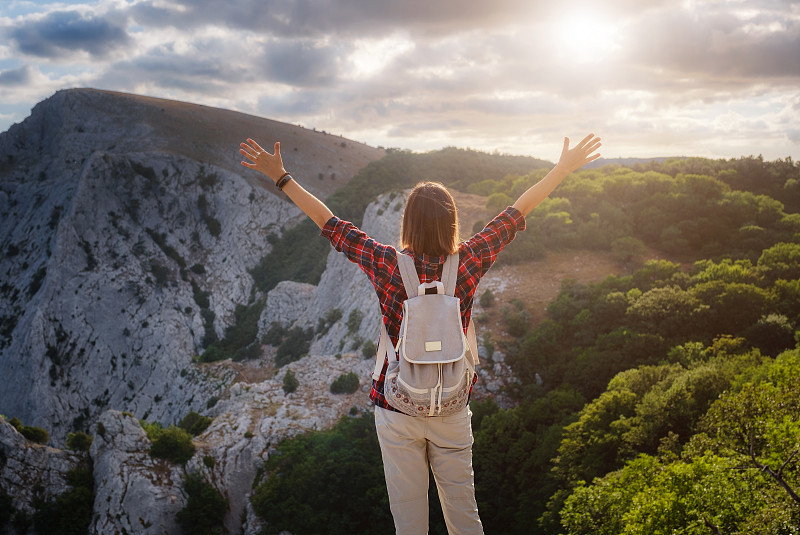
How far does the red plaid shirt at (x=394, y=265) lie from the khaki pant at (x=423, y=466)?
207 mm

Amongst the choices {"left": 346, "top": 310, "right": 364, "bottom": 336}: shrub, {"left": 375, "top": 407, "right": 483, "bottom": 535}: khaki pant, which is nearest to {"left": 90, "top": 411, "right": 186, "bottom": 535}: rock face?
{"left": 346, "top": 310, "right": 364, "bottom": 336}: shrub

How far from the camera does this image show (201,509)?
16.5 metres

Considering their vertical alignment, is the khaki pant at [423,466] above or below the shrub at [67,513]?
above

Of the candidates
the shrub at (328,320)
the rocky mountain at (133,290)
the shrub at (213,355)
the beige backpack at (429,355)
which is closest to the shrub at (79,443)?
the rocky mountain at (133,290)

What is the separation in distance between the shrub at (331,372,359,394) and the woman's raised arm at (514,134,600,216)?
17.4m

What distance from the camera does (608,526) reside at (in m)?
8.73

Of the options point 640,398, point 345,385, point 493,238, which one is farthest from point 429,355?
point 345,385

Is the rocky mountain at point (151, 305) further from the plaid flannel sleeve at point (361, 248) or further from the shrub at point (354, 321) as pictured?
the plaid flannel sleeve at point (361, 248)

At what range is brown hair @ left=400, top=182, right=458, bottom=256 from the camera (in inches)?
120

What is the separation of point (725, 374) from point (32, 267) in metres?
52.0

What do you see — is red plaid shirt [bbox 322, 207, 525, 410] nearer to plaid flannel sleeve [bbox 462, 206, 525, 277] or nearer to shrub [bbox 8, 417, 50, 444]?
plaid flannel sleeve [bbox 462, 206, 525, 277]

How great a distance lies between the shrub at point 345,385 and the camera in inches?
792

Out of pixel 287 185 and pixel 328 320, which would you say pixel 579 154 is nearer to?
pixel 287 185

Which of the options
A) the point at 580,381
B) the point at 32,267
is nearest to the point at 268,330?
the point at 32,267
